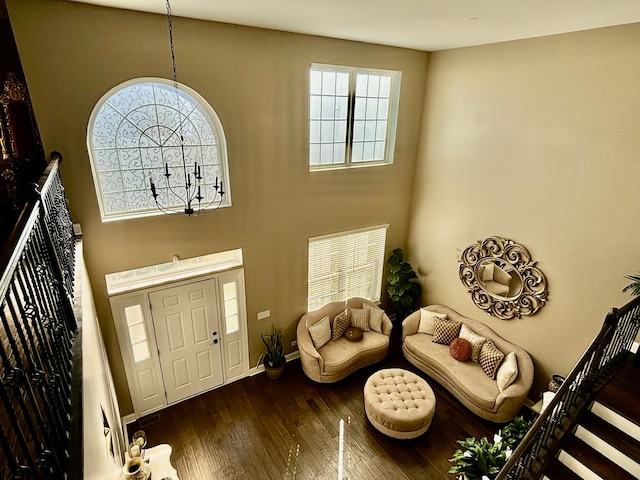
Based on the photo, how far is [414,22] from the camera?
3965mm

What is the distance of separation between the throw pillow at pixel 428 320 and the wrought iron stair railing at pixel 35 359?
5339 millimetres

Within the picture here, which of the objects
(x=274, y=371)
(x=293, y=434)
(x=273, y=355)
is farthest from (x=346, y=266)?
(x=293, y=434)

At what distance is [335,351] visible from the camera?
6012 millimetres

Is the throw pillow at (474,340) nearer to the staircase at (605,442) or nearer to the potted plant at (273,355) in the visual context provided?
the staircase at (605,442)

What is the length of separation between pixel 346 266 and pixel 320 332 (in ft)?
4.25

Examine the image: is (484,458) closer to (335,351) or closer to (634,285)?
(634,285)

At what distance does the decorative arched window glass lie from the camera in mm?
4129

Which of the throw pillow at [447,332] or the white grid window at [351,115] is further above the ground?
the white grid window at [351,115]

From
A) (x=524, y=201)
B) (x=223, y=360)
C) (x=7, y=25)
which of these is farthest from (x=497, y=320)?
(x=7, y=25)

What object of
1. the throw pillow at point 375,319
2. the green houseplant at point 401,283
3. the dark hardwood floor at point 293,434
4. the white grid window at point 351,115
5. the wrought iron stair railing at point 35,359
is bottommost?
the dark hardwood floor at point 293,434

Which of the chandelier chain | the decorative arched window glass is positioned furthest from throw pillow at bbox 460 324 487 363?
the chandelier chain

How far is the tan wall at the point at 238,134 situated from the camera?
3693 mm

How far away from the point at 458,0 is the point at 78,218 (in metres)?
4.43

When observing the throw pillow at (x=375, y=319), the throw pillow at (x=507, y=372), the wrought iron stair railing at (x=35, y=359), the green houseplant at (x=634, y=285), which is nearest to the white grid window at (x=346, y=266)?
the throw pillow at (x=375, y=319)
